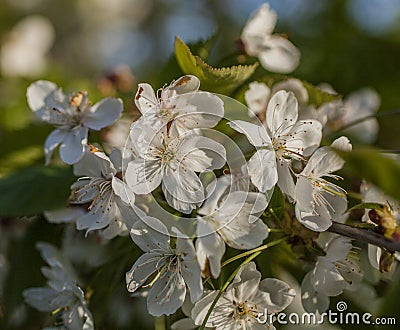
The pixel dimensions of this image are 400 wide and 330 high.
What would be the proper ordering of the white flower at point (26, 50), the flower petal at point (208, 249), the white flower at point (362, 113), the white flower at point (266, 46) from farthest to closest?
the white flower at point (26, 50) → the white flower at point (362, 113) → the white flower at point (266, 46) → the flower petal at point (208, 249)

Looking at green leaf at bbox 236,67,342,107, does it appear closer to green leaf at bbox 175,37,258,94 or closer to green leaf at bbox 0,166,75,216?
green leaf at bbox 175,37,258,94

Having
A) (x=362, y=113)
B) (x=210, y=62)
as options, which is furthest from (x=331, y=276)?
(x=362, y=113)

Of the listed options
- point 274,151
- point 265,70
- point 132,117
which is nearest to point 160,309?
point 274,151

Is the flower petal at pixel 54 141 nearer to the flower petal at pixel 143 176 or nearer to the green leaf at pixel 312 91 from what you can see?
the flower petal at pixel 143 176

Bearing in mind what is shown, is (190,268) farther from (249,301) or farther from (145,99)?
(145,99)

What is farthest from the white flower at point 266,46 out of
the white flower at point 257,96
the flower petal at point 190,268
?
the flower petal at point 190,268

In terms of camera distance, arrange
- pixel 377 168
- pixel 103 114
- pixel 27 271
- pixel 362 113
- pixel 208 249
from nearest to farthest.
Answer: pixel 377 168
pixel 208 249
pixel 103 114
pixel 27 271
pixel 362 113

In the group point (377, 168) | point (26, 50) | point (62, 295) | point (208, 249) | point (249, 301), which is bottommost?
point (26, 50)

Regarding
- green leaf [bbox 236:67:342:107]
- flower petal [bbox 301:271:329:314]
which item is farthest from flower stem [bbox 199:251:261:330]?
green leaf [bbox 236:67:342:107]
